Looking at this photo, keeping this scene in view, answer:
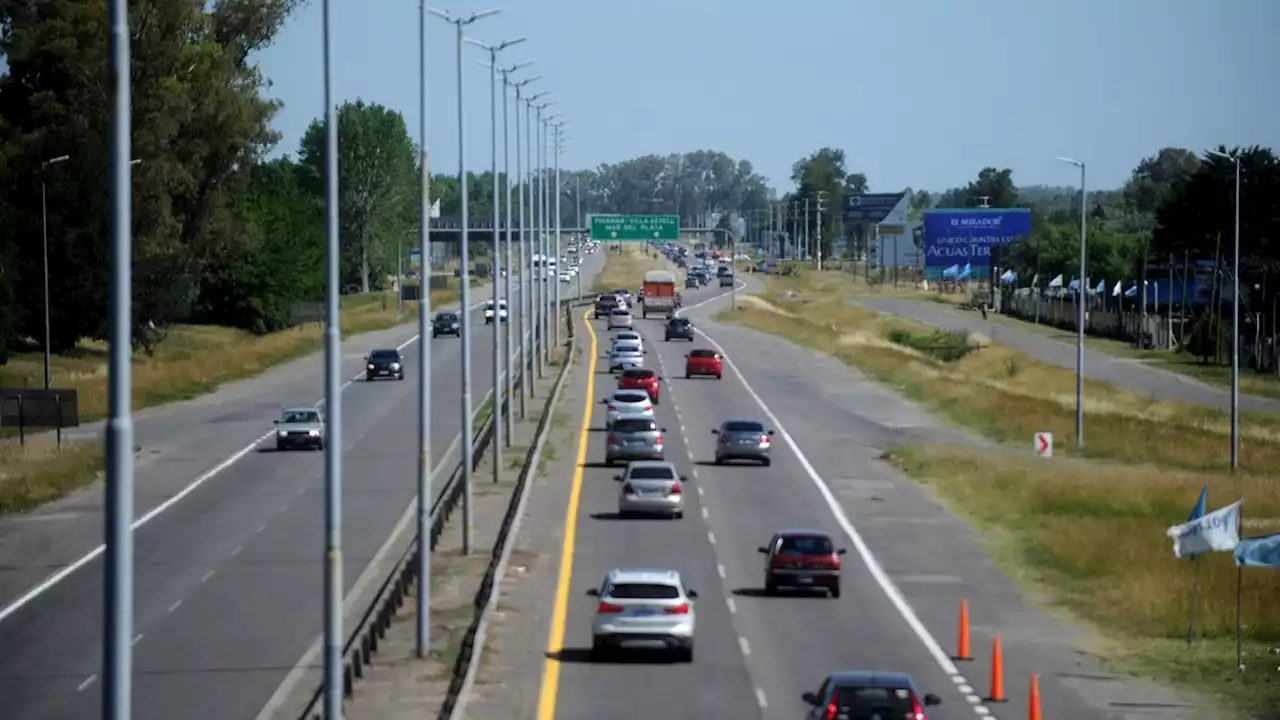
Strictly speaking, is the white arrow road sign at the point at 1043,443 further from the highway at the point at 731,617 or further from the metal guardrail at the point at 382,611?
the metal guardrail at the point at 382,611

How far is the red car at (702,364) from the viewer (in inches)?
3610

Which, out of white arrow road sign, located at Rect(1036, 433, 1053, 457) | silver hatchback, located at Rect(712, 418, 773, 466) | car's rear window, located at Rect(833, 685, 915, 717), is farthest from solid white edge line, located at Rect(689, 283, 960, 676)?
car's rear window, located at Rect(833, 685, 915, 717)

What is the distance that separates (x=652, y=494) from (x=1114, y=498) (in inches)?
503


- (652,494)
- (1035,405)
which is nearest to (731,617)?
(652,494)

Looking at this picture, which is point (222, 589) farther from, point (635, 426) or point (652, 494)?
point (635, 426)

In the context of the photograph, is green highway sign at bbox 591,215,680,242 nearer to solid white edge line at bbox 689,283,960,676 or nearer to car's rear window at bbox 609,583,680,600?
solid white edge line at bbox 689,283,960,676

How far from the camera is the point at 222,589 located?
127 ft

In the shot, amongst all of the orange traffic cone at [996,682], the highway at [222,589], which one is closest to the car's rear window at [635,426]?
the highway at [222,589]

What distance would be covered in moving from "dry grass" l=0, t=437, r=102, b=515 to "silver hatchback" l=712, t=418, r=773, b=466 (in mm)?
18639

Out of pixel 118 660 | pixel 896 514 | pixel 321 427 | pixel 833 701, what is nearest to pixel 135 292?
pixel 321 427

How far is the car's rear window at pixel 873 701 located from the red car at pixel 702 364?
70.4m

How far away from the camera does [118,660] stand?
1150 cm

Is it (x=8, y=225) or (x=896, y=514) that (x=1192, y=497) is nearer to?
(x=896, y=514)

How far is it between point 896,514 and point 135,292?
2012 inches
